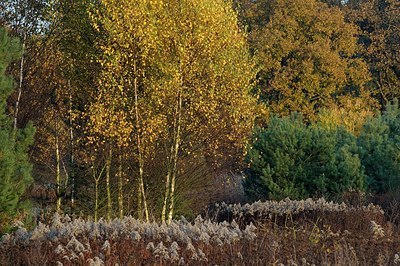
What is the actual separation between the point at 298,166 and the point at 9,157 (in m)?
12.2

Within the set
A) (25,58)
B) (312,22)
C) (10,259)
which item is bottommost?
(10,259)

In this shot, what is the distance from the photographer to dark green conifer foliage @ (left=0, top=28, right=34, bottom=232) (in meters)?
11.3

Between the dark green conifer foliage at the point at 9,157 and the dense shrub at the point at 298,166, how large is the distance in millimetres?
10012

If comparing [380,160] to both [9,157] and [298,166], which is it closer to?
[298,166]

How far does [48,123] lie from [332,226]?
1080 centimetres

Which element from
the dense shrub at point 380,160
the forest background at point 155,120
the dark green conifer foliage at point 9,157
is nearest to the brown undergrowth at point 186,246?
the dark green conifer foliage at point 9,157

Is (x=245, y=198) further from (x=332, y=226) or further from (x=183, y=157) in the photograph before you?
(x=332, y=226)

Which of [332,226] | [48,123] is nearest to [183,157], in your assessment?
[48,123]

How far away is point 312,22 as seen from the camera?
147ft

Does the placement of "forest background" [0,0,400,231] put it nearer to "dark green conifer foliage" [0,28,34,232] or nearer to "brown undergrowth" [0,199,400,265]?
"dark green conifer foliage" [0,28,34,232]

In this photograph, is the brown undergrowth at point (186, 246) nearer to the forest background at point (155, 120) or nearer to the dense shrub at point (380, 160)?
the forest background at point (155, 120)

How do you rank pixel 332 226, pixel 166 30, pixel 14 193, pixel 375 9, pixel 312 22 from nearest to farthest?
1. pixel 14 193
2. pixel 332 226
3. pixel 166 30
4. pixel 312 22
5. pixel 375 9

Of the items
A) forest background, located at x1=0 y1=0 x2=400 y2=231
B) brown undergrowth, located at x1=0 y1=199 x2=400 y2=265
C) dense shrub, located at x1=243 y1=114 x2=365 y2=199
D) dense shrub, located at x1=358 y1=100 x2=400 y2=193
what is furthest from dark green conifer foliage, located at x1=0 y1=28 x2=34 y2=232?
dense shrub, located at x1=358 y1=100 x2=400 y2=193

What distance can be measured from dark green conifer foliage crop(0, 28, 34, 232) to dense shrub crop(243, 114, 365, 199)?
1001 cm
